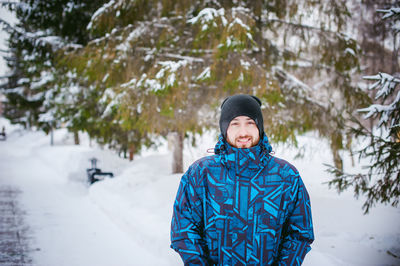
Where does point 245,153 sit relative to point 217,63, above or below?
below

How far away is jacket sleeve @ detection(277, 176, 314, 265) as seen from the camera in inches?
65.3

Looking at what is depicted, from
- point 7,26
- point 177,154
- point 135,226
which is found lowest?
point 135,226

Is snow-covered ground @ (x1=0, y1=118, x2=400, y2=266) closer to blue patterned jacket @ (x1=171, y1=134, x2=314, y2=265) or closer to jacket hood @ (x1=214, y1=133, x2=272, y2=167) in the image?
blue patterned jacket @ (x1=171, y1=134, x2=314, y2=265)

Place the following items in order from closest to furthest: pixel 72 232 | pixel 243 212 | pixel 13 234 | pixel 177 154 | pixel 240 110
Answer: pixel 243 212
pixel 240 110
pixel 13 234
pixel 72 232
pixel 177 154

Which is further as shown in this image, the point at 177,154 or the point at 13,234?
the point at 177,154

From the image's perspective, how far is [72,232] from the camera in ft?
17.7

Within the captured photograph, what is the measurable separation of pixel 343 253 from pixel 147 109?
4.56 m

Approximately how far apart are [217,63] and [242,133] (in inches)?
155

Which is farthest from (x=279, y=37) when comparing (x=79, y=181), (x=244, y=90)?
(x=79, y=181)

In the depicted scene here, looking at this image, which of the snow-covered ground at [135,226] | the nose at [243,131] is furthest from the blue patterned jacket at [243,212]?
the snow-covered ground at [135,226]

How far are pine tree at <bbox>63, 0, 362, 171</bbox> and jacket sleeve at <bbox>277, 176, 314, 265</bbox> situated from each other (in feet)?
12.3

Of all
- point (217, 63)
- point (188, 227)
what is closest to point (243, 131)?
point (188, 227)

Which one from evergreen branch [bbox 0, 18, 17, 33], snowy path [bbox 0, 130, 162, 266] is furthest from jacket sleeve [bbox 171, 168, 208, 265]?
evergreen branch [bbox 0, 18, 17, 33]

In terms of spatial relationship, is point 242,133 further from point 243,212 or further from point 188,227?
point 188,227
